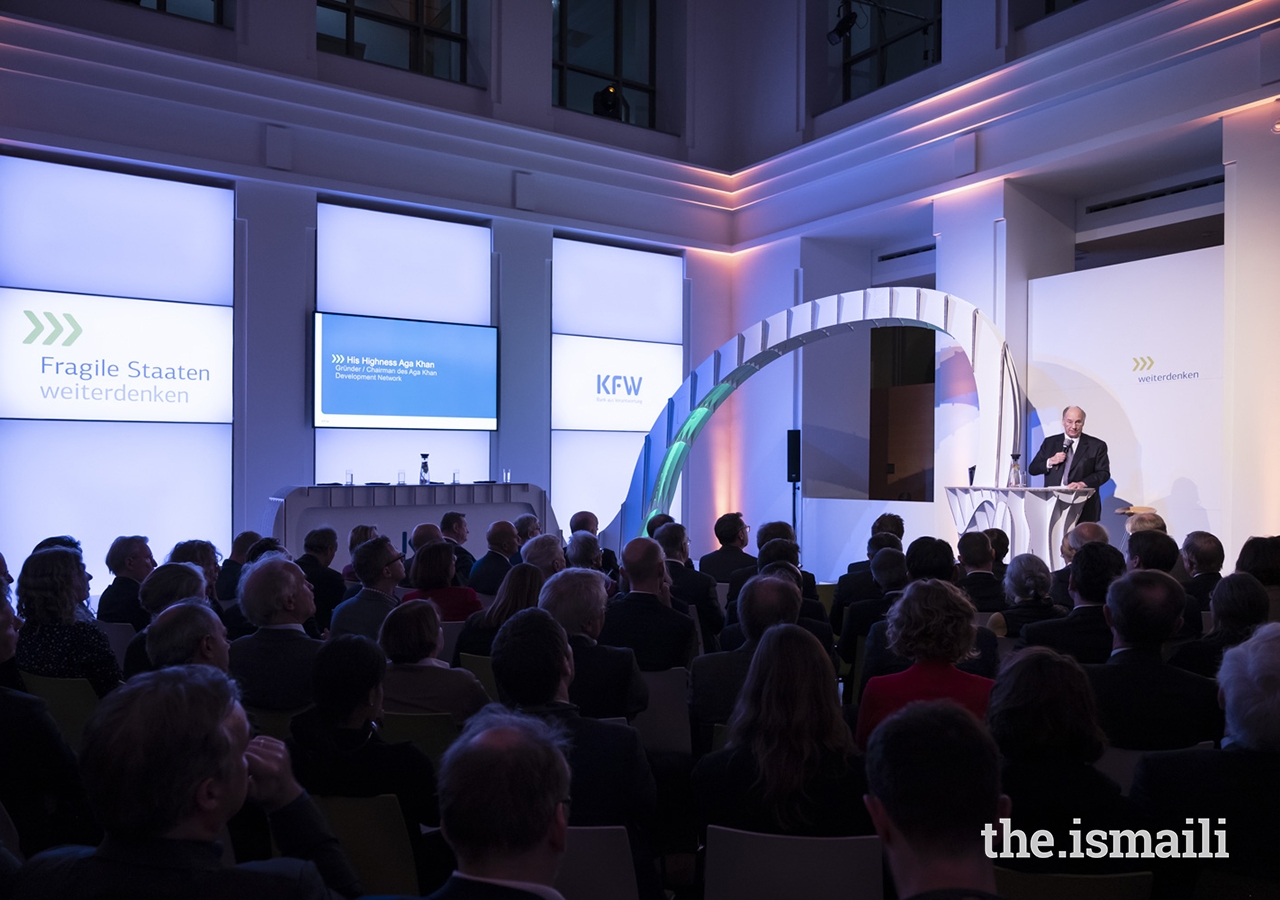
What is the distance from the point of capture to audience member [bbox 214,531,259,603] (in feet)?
16.0

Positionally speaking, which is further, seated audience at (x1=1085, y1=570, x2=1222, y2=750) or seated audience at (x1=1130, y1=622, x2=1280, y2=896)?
seated audience at (x1=1085, y1=570, x2=1222, y2=750)

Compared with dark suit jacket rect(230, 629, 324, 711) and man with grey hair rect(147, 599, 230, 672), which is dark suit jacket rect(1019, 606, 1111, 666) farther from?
man with grey hair rect(147, 599, 230, 672)

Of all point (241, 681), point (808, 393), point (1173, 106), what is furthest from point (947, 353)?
point (241, 681)

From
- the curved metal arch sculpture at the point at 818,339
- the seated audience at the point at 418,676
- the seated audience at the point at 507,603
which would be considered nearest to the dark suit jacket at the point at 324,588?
the seated audience at the point at 507,603

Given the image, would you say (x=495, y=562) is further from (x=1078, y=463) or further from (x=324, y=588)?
(x=1078, y=463)

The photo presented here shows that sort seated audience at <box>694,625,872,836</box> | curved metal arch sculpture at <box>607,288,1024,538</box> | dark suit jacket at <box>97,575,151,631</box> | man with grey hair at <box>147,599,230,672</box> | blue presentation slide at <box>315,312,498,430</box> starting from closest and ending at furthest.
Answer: seated audience at <box>694,625,872,836</box> → man with grey hair at <box>147,599,230,672</box> → dark suit jacket at <box>97,575,151,631</box> → curved metal arch sculpture at <box>607,288,1024,538</box> → blue presentation slide at <box>315,312,498,430</box>

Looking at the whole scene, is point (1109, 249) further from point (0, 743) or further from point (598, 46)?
point (0, 743)

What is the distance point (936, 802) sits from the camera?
1232mm

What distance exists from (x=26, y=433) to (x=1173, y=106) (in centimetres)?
1005

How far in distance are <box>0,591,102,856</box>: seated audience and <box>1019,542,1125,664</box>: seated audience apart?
3025 mm

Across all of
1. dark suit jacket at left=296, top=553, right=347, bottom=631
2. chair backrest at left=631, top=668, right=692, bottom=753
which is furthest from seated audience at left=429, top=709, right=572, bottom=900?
dark suit jacket at left=296, top=553, right=347, bottom=631

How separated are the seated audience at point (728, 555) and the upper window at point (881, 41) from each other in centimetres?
731

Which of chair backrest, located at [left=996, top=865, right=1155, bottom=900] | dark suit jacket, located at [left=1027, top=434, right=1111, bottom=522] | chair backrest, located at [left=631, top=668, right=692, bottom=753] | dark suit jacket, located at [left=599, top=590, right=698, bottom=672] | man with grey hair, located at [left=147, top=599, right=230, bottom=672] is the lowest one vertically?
chair backrest, located at [left=631, top=668, right=692, bottom=753]

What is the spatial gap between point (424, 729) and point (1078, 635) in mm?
2317
